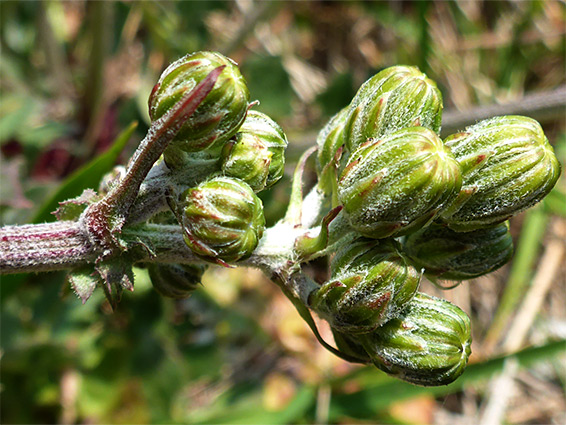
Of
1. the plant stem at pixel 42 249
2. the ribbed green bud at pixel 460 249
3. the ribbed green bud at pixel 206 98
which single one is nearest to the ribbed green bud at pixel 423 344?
the ribbed green bud at pixel 460 249

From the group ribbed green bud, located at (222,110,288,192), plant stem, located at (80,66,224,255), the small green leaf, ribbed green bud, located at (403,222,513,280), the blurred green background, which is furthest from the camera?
the blurred green background

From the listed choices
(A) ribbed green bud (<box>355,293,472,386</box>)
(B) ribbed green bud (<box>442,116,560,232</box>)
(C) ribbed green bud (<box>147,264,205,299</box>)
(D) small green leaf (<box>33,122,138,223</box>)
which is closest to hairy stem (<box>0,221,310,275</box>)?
(C) ribbed green bud (<box>147,264,205,299</box>)

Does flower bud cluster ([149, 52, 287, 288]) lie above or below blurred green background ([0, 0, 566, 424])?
above

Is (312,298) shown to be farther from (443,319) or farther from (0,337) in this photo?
(0,337)

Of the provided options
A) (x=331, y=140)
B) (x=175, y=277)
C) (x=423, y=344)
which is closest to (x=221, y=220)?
(x=175, y=277)

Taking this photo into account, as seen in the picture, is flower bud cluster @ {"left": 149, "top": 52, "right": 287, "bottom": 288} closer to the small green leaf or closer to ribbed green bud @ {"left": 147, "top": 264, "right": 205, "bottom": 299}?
ribbed green bud @ {"left": 147, "top": 264, "right": 205, "bottom": 299}

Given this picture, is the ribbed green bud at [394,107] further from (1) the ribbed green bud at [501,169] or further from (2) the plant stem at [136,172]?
(2) the plant stem at [136,172]

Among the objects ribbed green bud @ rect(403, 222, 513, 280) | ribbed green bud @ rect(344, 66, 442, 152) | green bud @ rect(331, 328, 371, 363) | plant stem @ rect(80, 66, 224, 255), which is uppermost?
plant stem @ rect(80, 66, 224, 255)
